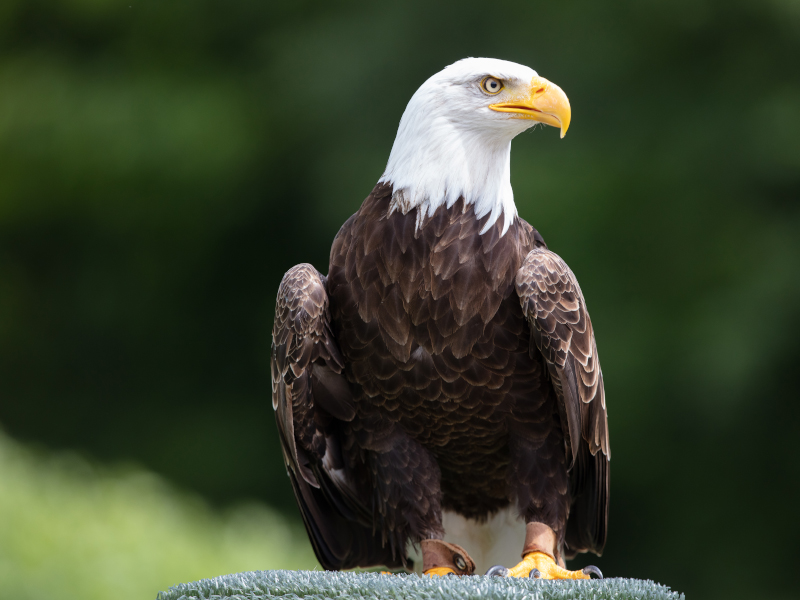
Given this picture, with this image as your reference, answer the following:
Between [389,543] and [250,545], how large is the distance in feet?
4.78

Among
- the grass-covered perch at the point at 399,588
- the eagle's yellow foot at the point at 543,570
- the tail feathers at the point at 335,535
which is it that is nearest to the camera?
the grass-covered perch at the point at 399,588

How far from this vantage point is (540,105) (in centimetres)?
263

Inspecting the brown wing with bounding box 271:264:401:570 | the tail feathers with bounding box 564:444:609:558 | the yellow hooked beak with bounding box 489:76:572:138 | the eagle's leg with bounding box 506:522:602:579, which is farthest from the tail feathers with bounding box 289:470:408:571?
the yellow hooked beak with bounding box 489:76:572:138

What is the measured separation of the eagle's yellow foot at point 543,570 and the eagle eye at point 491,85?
4.38 ft

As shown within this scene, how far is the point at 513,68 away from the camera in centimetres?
266

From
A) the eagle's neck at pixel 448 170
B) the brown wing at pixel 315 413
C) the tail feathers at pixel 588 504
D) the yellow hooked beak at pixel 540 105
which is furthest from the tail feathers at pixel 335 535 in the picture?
the yellow hooked beak at pixel 540 105

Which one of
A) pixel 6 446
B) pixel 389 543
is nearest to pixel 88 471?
pixel 6 446

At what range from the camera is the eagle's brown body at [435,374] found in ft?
8.43

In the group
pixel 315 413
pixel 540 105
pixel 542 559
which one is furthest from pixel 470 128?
pixel 542 559

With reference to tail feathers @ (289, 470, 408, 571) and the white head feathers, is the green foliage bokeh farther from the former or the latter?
the white head feathers

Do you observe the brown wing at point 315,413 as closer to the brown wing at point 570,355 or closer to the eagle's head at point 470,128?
the eagle's head at point 470,128

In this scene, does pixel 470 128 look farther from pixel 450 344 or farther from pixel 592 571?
pixel 592 571

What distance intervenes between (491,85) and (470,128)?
14cm

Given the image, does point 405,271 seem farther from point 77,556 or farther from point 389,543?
point 77,556
